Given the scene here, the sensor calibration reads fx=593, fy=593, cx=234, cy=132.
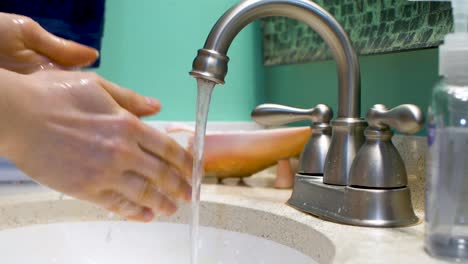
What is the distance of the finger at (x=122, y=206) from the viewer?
0.66 metres

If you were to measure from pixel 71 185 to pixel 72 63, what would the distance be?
0.57 ft

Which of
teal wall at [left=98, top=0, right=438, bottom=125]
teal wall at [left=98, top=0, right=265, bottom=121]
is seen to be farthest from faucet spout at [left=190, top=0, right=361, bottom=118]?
teal wall at [left=98, top=0, right=265, bottom=121]

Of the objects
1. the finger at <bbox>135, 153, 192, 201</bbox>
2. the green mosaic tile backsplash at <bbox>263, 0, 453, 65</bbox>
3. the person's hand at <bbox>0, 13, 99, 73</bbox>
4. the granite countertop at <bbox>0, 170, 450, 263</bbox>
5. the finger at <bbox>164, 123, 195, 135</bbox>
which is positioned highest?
the green mosaic tile backsplash at <bbox>263, 0, 453, 65</bbox>

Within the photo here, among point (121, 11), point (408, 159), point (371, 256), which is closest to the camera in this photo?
point (371, 256)

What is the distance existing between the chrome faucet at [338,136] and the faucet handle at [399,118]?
54mm

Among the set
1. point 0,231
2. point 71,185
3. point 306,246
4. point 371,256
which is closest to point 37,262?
point 0,231

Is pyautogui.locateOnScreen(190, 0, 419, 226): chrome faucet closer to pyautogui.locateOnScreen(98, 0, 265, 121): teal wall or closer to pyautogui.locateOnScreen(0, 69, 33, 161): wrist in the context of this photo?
pyautogui.locateOnScreen(0, 69, 33, 161): wrist

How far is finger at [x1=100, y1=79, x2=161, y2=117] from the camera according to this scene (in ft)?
2.14

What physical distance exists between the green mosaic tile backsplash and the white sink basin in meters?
0.34

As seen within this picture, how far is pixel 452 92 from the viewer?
51 cm

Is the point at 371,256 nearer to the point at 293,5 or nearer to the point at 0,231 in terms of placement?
the point at 293,5

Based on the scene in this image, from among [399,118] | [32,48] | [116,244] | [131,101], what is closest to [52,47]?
[32,48]

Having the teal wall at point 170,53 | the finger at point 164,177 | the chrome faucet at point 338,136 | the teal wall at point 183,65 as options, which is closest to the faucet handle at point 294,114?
the chrome faucet at point 338,136

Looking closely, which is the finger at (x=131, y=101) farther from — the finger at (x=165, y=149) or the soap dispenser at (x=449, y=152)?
the soap dispenser at (x=449, y=152)
